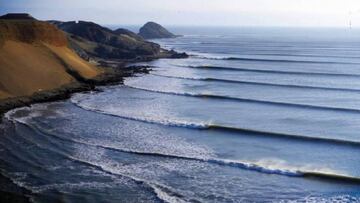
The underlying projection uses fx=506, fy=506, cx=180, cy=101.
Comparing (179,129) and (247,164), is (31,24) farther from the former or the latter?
(247,164)

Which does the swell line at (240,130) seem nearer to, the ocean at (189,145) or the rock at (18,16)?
the ocean at (189,145)

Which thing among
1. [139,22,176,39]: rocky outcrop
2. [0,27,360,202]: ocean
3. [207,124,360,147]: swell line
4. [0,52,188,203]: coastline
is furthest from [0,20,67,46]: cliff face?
[139,22,176,39]: rocky outcrop

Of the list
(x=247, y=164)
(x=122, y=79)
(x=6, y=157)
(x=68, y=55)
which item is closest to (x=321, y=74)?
(x=122, y=79)

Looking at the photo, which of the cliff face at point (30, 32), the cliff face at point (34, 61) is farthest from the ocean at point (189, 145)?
the cliff face at point (30, 32)

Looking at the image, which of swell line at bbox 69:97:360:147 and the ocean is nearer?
the ocean

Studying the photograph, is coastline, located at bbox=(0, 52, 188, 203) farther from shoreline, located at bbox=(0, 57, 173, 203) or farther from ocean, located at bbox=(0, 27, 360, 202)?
ocean, located at bbox=(0, 27, 360, 202)

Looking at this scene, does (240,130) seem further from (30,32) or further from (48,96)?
(30,32)

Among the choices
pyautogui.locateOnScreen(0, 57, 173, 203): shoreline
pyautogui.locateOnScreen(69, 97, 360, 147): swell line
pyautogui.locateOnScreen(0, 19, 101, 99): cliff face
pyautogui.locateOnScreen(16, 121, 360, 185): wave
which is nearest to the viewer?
pyautogui.locateOnScreen(0, 57, 173, 203): shoreline
